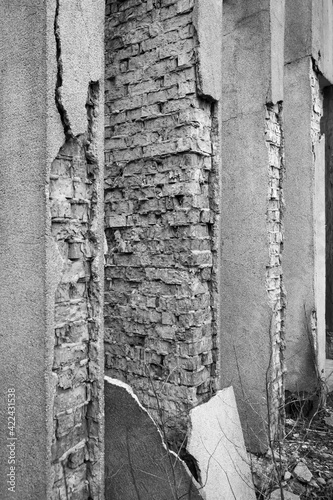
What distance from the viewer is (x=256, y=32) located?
3260 mm

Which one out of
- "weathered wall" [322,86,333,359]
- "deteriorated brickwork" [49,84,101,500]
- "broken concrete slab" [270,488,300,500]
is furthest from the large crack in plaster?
"weathered wall" [322,86,333,359]

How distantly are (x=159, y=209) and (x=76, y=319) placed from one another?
1013 millimetres

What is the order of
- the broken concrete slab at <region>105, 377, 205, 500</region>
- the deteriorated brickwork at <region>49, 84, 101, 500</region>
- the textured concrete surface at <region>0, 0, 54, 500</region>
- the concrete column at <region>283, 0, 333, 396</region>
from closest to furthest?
the textured concrete surface at <region>0, 0, 54, 500</region> < the deteriorated brickwork at <region>49, 84, 101, 500</region> < the broken concrete slab at <region>105, 377, 205, 500</region> < the concrete column at <region>283, 0, 333, 396</region>

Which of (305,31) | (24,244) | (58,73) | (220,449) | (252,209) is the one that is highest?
(305,31)

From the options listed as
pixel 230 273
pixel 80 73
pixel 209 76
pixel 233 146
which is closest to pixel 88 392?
pixel 80 73

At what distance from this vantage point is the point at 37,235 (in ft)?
5.84

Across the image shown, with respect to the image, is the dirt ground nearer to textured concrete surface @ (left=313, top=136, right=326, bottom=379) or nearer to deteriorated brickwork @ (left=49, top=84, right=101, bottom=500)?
textured concrete surface @ (left=313, top=136, right=326, bottom=379)

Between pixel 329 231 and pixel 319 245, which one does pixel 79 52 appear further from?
pixel 329 231

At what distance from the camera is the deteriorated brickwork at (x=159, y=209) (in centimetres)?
265

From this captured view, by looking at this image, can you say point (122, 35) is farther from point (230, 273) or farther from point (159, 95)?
point (230, 273)

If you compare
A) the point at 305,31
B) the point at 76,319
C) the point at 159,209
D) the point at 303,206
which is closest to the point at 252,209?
the point at 159,209

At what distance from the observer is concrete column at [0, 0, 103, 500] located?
69.7 inches

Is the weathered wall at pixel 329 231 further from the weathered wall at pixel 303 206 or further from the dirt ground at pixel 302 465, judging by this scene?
the dirt ground at pixel 302 465

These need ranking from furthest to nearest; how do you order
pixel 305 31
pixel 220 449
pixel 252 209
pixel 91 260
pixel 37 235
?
1. pixel 305 31
2. pixel 252 209
3. pixel 220 449
4. pixel 91 260
5. pixel 37 235
